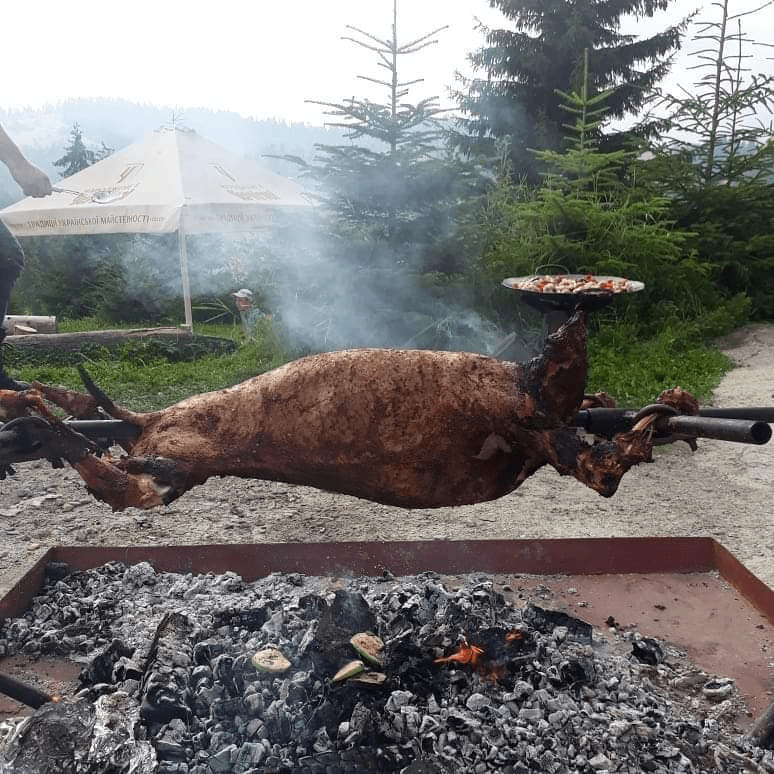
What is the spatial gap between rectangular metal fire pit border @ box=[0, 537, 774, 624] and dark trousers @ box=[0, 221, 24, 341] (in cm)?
195

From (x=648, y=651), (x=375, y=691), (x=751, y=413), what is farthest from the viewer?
(x=648, y=651)

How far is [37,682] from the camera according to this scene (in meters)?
2.95

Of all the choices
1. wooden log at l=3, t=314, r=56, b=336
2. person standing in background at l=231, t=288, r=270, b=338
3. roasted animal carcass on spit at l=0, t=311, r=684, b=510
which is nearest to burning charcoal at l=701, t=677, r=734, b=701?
roasted animal carcass on spit at l=0, t=311, r=684, b=510

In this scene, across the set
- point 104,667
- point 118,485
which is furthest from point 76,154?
point 118,485

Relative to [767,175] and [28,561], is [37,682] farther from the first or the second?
[767,175]

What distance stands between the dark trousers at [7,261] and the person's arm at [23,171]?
0.31 metres

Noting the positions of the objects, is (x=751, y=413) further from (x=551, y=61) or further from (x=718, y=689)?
(x=551, y=61)

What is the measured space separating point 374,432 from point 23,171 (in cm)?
316

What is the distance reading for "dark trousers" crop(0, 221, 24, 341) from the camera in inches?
175

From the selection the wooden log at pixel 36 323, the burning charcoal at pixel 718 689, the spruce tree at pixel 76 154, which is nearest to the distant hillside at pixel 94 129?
the spruce tree at pixel 76 154

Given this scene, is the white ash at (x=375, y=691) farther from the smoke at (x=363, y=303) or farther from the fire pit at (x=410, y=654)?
the smoke at (x=363, y=303)

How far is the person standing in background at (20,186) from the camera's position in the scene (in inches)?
165

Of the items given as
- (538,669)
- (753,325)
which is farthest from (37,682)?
(753,325)

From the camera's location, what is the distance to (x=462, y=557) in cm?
373
